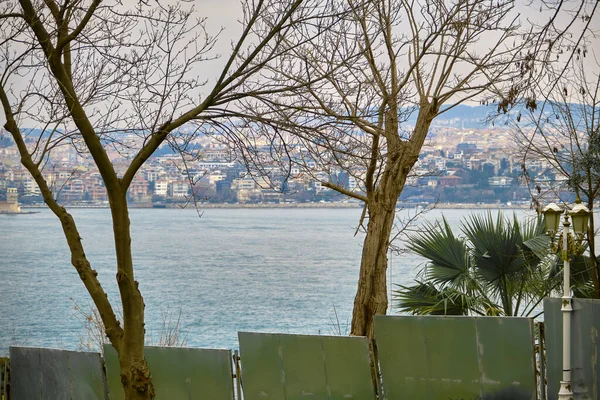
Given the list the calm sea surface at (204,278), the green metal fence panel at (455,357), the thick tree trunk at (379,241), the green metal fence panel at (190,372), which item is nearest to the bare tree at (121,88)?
the green metal fence panel at (190,372)

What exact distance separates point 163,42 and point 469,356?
429cm

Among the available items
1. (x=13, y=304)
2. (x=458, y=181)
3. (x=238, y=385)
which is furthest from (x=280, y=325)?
(x=238, y=385)

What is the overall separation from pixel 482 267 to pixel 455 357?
123 inches

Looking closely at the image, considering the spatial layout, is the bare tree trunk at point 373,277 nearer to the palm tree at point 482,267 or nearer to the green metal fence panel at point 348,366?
the palm tree at point 482,267

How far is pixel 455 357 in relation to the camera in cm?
810

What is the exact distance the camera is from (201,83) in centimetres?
852

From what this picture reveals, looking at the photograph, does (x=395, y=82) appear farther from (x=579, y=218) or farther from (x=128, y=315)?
(x=128, y=315)

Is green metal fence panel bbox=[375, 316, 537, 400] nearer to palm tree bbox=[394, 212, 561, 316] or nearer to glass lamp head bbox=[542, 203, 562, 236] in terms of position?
glass lamp head bbox=[542, 203, 562, 236]

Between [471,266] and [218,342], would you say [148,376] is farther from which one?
[218,342]

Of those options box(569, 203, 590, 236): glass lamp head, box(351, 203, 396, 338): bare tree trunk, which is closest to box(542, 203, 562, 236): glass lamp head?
box(569, 203, 590, 236): glass lamp head

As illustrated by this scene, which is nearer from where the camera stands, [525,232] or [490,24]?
[525,232]

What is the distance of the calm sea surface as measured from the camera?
44250mm

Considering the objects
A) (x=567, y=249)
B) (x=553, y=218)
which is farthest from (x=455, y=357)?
(x=553, y=218)

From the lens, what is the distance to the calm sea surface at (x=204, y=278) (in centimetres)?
4425
